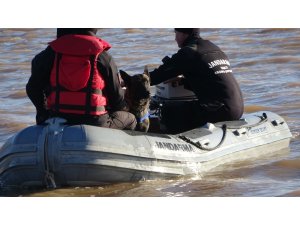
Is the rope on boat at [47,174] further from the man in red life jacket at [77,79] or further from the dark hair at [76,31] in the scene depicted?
the dark hair at [76,31]

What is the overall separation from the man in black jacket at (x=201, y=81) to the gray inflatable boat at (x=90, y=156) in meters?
0.72

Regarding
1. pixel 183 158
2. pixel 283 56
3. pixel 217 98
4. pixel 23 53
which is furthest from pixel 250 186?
pixel 23 53

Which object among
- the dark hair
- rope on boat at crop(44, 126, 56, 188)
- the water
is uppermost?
the dark hair

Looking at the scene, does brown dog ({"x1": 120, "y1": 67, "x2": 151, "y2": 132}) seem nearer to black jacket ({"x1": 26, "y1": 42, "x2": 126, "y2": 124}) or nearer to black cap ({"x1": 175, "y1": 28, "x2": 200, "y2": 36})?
black jacket ({"x1": 26, "y1": 42, "x2": 126, "y2": 124})

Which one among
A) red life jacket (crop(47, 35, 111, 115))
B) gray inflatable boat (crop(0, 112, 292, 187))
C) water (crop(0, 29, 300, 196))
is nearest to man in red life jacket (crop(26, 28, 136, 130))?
red life jacket (crop(47, 35, 111, 115))

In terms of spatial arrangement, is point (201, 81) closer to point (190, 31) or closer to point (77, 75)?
point (190, 31)

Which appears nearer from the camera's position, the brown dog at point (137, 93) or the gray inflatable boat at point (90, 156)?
the gray inflatable boat at point (90, 156)

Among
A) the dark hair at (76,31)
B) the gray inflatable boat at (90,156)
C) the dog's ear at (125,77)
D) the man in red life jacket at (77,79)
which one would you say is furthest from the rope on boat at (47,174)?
the dog's ear at (125,77)

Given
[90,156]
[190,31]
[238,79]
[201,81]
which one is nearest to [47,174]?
[90,156]

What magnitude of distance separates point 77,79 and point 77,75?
0.12 ft

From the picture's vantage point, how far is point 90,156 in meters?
7.39

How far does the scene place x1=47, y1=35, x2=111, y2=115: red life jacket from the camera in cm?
743

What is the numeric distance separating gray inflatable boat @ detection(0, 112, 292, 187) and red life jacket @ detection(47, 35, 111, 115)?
20cm

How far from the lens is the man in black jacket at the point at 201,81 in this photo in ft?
28.7
